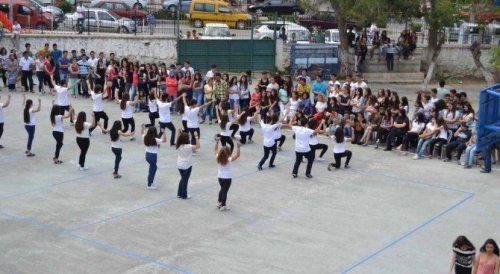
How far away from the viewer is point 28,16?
32.6 meters

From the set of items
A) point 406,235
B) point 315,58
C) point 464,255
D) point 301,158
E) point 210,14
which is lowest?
point 406,235

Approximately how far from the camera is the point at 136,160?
1753 centimetres

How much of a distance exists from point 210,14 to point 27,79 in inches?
558

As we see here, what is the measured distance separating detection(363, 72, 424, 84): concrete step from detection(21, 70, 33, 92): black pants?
43.2 feet

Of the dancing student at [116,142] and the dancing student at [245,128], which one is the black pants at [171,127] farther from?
the dancing student at [116,142]

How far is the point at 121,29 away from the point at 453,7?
14.6 metres

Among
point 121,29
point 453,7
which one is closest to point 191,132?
point 453,7

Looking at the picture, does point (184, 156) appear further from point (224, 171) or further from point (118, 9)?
point (118, 9)

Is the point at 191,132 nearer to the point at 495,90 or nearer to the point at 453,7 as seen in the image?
the point at 495,90

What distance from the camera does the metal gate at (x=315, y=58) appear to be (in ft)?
98.6

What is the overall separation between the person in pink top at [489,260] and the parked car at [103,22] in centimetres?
2467

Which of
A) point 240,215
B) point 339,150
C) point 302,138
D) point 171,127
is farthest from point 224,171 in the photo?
point 171,127

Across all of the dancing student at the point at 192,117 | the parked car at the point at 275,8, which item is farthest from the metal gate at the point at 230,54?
the parked car at the point at 275,8

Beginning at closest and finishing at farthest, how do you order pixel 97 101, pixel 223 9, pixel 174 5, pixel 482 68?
pixel 97 101
pixel 482 68
pixel 223 9
pixel 174 5
